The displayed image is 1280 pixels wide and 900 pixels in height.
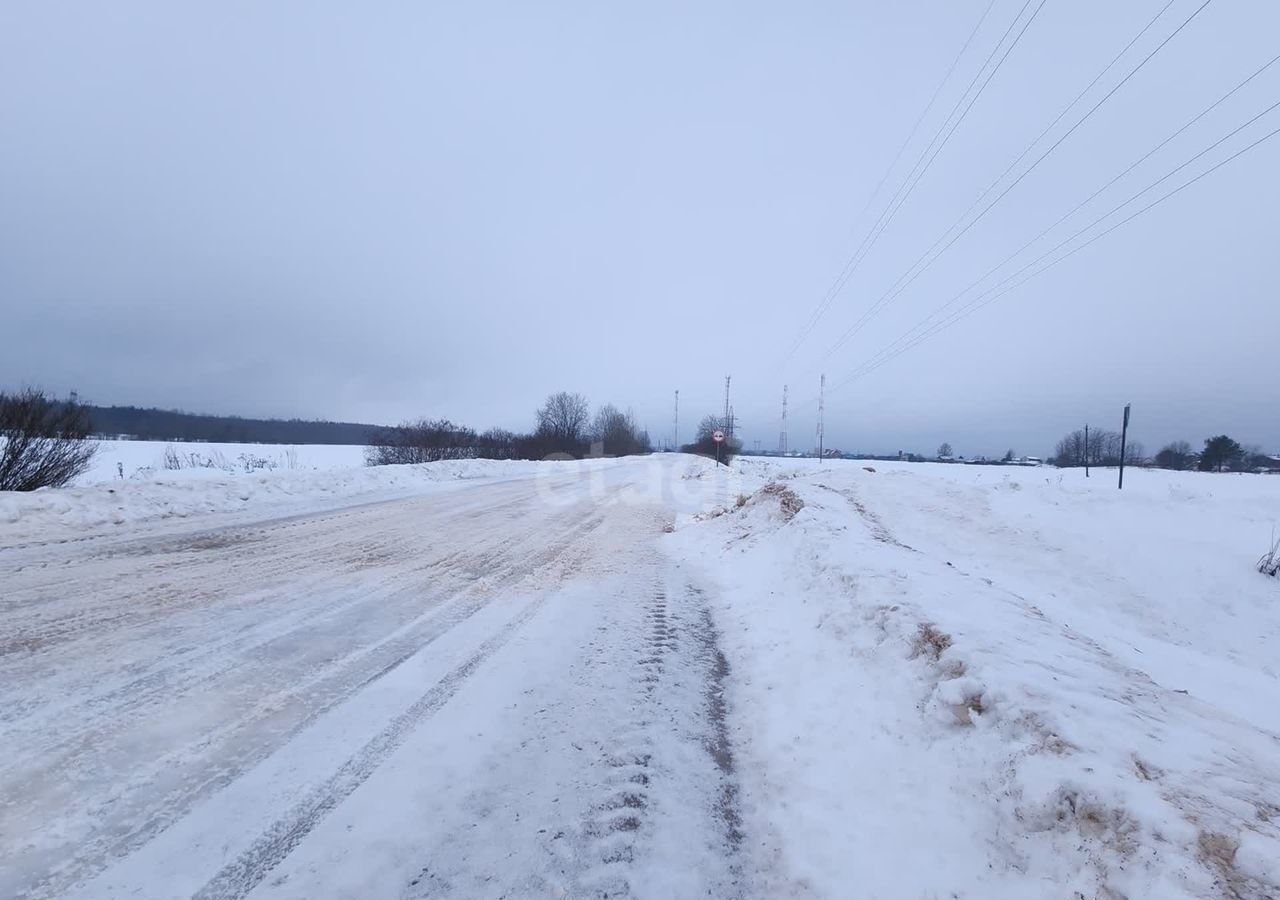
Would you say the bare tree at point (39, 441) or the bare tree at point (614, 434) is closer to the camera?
the bare tree at point (39, 441)

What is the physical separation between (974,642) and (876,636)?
36.2 inches

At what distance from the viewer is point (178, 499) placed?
11.0 meters

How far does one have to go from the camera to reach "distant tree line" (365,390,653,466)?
35.0 metres

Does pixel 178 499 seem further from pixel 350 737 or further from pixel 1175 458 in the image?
pixel 1175 458

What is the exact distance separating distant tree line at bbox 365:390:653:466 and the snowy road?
89.8 ft

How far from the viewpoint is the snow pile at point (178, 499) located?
28.5 ft

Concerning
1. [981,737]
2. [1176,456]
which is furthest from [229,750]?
[1176,456]

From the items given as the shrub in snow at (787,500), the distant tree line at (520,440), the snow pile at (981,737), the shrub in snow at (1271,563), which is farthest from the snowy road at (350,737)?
the distant tree line at (520,440)

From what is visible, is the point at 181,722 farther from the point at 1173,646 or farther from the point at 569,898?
the point at 1173,646

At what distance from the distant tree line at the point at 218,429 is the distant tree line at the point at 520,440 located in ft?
44.4

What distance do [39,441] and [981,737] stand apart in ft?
62.3

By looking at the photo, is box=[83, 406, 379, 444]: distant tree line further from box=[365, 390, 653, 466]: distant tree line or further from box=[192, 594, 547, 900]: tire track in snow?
box=[192, 594, 547, 900]: tire track in snow

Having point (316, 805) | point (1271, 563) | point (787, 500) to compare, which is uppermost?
point (787, 500)

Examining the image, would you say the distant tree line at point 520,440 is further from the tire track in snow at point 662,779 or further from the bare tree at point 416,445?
the tire track in snow at point 662,779
